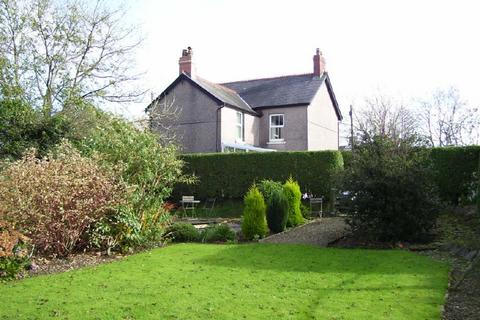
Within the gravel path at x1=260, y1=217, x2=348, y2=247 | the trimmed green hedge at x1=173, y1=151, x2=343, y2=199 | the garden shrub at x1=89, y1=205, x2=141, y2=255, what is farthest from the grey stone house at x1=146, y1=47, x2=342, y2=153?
the garden shrub at x1=89, y1=205, x2=141, y2=255

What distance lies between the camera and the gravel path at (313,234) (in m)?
12.1

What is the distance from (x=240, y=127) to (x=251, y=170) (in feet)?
30.7

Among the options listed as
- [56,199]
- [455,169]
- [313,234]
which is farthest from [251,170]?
[56,199]

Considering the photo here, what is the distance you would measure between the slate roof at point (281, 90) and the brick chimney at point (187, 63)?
4995 millimetres

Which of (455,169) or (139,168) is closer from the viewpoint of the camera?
(139,168)

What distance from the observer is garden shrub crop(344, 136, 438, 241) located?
11.1 m

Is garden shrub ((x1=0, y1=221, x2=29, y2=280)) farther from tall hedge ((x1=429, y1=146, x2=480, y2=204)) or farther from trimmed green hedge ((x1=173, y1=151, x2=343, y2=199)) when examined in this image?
tall hedge ((x1=429, y1=146, x2=480, y2=204))

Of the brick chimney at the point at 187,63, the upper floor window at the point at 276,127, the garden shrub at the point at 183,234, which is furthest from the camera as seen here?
the upper floor window at the point at 276,127

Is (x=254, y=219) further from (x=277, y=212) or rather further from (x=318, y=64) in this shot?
(x=318, y=64)

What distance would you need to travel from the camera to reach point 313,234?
12945 mm

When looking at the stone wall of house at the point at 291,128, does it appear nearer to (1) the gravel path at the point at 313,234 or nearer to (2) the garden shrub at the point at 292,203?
(2) the garden shrub at the point at 292,203

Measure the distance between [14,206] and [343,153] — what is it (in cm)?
1397

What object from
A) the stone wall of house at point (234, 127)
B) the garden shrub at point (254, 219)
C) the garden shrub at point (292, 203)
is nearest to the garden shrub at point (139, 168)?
the garden shrub at point (254, 219)

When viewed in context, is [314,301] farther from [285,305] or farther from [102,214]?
[102,214]
